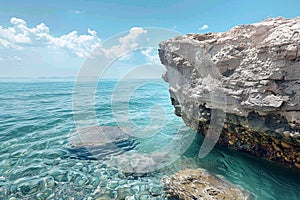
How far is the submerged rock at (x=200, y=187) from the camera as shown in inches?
190

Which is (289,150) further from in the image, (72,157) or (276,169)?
(72,157)

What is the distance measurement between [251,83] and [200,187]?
11.3 ft

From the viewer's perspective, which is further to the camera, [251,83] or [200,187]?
[251,83]

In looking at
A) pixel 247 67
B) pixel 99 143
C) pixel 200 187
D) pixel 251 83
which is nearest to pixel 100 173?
pixel 99 143

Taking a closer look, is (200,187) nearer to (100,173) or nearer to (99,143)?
(100,173)

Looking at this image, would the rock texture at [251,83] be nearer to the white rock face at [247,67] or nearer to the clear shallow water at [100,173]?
the white rock face at [247,67]

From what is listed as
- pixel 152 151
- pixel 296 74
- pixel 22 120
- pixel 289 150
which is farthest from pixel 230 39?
pixel 22 120

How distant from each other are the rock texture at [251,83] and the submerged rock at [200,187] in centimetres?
206

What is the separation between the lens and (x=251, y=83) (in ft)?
17.5

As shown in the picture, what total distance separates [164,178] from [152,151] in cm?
241

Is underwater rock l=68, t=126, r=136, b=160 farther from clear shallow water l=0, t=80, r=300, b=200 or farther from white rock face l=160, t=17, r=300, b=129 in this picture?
white rock face l=160, t=17, r=300, b=129

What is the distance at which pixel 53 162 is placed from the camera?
7.43 m

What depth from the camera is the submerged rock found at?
4.81 meters

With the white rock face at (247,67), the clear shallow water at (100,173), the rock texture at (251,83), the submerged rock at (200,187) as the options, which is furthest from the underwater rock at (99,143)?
the white rock face at (247,67)
